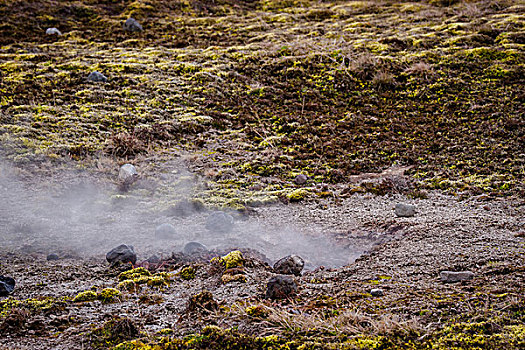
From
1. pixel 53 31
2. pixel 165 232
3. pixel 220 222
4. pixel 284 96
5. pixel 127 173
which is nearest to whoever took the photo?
pixel 165 232

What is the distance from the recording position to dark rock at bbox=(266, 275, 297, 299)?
143 inches

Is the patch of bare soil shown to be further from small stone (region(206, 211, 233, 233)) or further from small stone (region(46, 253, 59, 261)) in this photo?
small stone (region(206, 211, 233, 233))

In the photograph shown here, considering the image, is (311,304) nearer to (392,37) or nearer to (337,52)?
(337,52)

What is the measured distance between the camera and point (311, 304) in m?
3.38

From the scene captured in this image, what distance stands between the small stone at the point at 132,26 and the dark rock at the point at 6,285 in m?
16.6

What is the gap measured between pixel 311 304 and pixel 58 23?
66.5 feet

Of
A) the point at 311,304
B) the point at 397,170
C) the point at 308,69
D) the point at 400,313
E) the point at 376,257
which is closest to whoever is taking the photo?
the point at 400,313

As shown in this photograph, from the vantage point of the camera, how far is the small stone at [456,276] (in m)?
3.50

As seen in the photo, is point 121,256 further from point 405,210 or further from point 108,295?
point 405,210

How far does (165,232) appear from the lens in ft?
20.6

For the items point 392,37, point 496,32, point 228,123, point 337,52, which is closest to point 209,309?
point 228,123

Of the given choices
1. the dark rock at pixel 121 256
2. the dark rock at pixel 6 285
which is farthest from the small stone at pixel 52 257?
the dark rock at pixel 6 285

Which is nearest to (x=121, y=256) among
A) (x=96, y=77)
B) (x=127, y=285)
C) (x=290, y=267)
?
(x=127, y=285)

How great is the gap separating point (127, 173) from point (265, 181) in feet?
10.3
